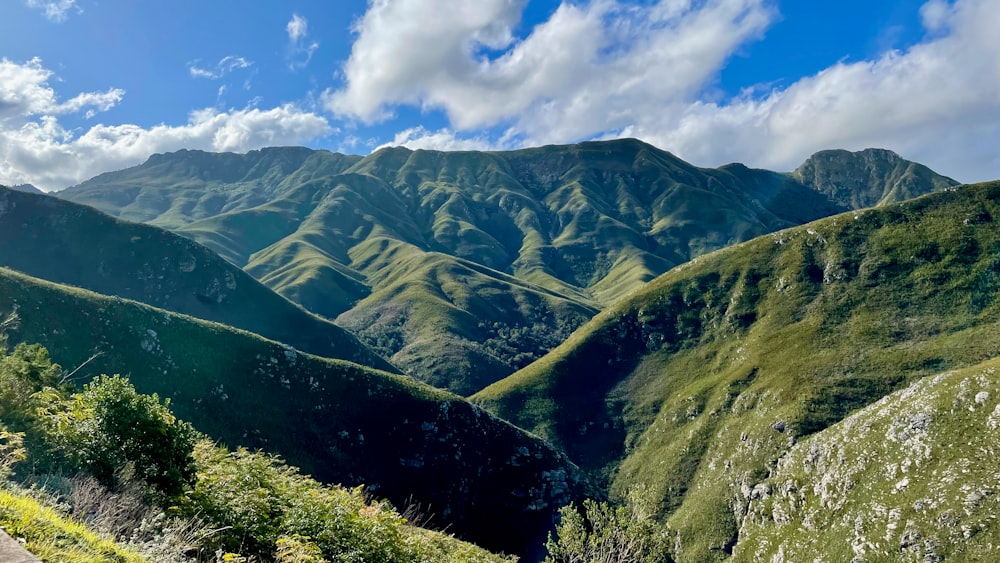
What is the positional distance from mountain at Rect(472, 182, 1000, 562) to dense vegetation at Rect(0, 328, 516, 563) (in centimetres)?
8618

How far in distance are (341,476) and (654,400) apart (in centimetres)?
10410

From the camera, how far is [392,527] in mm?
18969

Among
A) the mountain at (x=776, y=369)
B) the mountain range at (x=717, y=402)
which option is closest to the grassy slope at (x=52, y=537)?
the mountain range at (x=717, y=402)

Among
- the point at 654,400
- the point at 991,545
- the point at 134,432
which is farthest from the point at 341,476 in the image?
the point at 654,400

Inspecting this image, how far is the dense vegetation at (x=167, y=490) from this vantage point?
647 inches

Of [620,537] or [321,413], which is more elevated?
[620,537]

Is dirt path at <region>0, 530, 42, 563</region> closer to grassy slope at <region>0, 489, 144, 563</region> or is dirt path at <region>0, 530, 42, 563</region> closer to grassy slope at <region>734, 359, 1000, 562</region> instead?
grassy slope at <region>0, 489, 144, 563</region>

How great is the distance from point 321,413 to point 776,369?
11485 centimetres

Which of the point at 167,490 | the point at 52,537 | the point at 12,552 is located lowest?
the point at 167,490

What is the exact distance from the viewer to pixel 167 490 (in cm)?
1898

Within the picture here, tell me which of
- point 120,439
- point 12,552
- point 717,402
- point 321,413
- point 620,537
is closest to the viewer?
point 12,552

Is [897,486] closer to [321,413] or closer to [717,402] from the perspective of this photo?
[717,402]

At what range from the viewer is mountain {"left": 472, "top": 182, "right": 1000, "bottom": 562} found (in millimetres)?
96562

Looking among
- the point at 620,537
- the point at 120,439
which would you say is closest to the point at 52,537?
the point at 120,439
